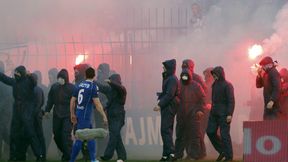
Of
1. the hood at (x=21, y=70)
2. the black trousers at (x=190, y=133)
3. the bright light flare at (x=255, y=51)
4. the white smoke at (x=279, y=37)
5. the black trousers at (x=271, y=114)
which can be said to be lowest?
the black trousers at (x=190, y=133)

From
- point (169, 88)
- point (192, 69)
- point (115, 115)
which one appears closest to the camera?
point (169, 88)

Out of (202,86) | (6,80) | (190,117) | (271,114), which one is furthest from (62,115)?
(271,114)

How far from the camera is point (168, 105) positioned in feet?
59.5

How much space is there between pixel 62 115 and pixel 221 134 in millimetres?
3123

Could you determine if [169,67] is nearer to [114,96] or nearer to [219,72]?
[219,72]

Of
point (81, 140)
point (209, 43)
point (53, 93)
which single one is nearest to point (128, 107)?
point (209, 43)

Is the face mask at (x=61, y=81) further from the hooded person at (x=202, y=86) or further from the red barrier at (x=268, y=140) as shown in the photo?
the red barrier at (x=268, y=140)

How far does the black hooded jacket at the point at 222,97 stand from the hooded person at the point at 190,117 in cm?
71

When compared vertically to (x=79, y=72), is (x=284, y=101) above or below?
below

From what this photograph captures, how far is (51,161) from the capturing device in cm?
1908

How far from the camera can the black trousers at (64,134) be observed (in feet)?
61.7

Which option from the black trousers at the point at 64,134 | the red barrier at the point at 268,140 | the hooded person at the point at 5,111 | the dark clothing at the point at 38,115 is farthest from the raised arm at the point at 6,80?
the red barrier at the point at 268,140

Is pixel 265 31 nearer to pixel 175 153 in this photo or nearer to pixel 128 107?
pixel 128 107

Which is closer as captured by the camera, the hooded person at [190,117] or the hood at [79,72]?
the hooded person at [190,117]
